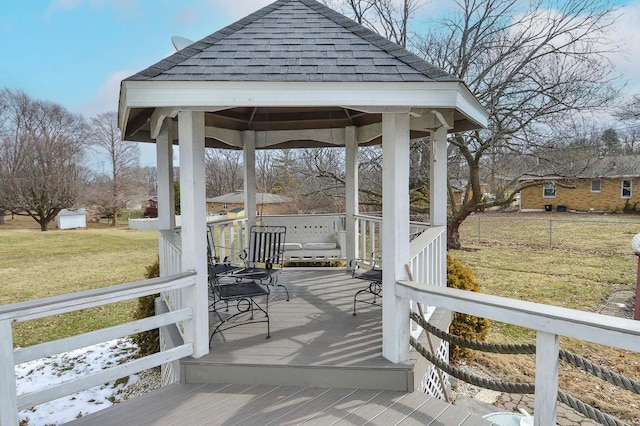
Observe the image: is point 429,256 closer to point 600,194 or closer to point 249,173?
point 249,173

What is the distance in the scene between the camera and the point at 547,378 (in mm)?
2055

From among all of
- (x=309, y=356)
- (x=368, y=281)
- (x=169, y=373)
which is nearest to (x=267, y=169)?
(x=368, y=281)

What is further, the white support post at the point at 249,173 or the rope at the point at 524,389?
the white support post at the point at 249,173

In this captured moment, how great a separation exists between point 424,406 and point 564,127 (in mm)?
10223

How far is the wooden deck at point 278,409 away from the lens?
8.23ft

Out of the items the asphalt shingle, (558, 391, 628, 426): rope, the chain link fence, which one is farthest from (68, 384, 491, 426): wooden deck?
the chain link fence

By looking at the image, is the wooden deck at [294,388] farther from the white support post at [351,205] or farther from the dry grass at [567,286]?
the dry grass at [567,286]

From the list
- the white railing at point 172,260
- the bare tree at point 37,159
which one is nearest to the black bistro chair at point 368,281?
the white railing at point 172,260

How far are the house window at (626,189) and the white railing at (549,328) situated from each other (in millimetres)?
27540

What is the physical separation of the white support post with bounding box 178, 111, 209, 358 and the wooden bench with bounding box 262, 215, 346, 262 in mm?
3683

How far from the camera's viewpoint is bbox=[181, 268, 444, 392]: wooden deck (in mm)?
2914

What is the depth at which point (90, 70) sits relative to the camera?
31.3 meters

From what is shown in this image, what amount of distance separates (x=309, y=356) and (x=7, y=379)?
1.93m

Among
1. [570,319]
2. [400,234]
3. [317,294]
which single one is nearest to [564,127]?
[317,294]
